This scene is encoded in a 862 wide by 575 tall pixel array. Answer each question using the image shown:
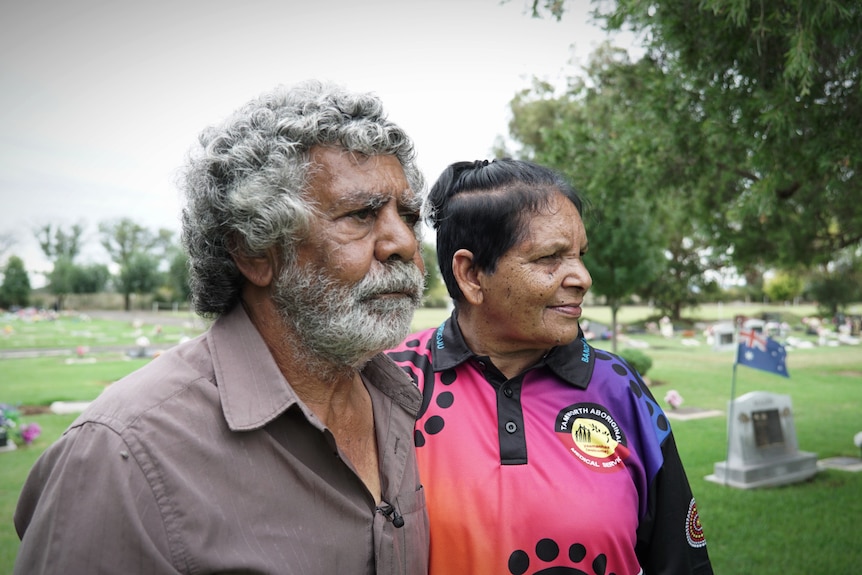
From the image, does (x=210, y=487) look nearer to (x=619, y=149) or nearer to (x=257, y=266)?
(x=257, y=266)

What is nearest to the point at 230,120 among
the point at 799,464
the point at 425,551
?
the point at 425,551

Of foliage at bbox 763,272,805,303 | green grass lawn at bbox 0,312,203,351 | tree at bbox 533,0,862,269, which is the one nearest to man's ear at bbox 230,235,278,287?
tree at bbox 533,0,862,269

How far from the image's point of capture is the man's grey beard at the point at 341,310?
5.69 ft

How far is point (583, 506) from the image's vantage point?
1979 mm

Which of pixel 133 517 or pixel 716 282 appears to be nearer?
Answer: pixel 133 517

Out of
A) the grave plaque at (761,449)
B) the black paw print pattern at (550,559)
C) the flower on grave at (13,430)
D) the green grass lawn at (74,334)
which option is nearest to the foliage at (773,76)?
the black paw print pattern at (550,559)

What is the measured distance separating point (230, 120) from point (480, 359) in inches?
46.2

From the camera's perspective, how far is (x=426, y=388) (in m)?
2.33

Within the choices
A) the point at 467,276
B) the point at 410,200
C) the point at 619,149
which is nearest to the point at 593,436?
the point at 467,276

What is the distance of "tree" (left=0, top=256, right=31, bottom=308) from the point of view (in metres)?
51.3

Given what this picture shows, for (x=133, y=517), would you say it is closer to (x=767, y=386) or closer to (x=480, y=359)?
Answer: (x=480, y=359)

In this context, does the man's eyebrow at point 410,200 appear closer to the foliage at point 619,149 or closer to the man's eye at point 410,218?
the man's eye at point 410,218

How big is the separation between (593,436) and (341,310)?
98 centimetres

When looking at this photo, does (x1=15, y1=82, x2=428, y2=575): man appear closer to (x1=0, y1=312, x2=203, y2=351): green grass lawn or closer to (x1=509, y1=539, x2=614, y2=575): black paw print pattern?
(x1=509, y1=539, x2=614, y2=575): black paw print pattern
